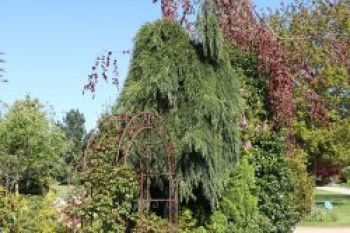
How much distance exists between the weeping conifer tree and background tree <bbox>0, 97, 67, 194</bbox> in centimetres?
1453

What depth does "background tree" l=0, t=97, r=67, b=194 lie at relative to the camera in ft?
79.7

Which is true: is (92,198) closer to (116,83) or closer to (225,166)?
(225,166)

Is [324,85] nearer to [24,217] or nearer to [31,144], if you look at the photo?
[31,144]

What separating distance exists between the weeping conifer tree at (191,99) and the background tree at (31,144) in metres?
14.5

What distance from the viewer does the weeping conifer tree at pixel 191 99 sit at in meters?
9.66

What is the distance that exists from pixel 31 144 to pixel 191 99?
1603cm

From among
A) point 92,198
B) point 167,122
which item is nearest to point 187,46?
point 167,122

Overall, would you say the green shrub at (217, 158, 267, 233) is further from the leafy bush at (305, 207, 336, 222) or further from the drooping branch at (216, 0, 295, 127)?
the leafy bush at (305, 207, 336, 222)

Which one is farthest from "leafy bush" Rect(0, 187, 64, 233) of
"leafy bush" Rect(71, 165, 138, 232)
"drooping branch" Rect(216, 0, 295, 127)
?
"drooping branch" Rect(216, 0, 295, 127)

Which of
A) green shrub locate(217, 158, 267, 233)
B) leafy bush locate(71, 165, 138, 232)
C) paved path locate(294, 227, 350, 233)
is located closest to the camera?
leafy bush locate(71, 165, 138, 232)

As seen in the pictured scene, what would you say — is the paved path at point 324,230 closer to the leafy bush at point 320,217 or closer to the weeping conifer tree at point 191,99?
the leafy bush at point 320,217

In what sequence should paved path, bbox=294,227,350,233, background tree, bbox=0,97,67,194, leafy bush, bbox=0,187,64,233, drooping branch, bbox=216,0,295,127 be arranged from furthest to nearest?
background tree, bbox=0,97,67,194 < paved path, bbox=294,227,350,233 < drooping branch, bbox=216,0,295,127 < leafy bush, bbox=0,187,64,233

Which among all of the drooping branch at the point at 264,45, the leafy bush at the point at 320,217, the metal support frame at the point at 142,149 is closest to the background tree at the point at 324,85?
the leafy bush at the point at 320,217

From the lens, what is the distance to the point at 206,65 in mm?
10180
